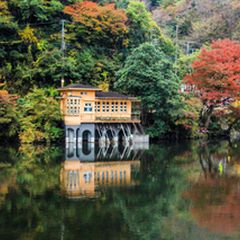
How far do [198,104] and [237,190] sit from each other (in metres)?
23.4

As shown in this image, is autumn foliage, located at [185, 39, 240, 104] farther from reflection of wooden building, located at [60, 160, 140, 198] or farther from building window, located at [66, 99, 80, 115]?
reflection of wooden building, located at [60, 160, 140, 198]

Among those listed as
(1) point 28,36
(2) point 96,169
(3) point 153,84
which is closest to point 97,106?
(3) point 153,84

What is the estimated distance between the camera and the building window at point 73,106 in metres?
35.8

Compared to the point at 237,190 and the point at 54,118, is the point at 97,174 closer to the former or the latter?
the point at 237,190

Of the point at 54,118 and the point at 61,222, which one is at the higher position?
the point at 54,118

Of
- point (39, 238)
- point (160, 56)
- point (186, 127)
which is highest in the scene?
point (160, 56)

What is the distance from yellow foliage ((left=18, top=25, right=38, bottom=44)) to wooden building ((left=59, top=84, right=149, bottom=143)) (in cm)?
961

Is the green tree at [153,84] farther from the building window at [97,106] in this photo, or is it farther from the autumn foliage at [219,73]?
the building window at [97,106]

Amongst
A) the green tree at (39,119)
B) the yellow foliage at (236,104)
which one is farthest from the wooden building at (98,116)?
the yellow foliage at (236,104)

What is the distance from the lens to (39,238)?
40.5ft

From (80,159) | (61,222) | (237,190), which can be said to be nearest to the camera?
(61,222)

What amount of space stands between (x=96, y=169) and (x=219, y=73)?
20197 millimetres

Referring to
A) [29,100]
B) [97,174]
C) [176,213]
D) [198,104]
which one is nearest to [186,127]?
[198,104]

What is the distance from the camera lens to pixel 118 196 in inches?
698
